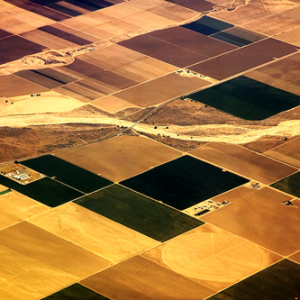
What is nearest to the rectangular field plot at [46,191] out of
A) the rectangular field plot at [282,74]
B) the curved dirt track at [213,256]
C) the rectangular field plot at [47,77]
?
the curved dirt track at [213,256]

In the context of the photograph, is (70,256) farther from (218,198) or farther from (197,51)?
(197,51)

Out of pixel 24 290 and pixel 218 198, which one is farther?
pixel 218 198

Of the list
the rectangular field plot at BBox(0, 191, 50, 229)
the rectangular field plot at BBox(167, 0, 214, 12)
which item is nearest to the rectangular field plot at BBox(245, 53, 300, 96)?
the rectangular field plot at BBox(167, 0, 214, 12)

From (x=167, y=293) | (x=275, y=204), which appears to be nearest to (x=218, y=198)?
(x=275, y=204)

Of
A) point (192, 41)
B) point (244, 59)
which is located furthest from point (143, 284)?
point (192, 41)

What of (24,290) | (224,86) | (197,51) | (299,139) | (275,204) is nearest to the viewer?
(24,290)

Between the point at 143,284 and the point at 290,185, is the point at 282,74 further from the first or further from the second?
the point at 143,284

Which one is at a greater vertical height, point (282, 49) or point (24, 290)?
point (282, 49)

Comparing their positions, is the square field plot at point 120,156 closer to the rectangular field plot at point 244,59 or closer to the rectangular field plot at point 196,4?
the rectangular field plot at point 244,59
